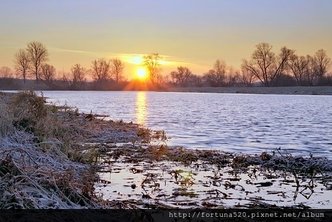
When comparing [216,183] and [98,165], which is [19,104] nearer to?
[98,165]

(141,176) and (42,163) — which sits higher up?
(42,163)

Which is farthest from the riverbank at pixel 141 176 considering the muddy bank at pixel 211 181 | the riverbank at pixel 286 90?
the riverbank at pixel 286 90

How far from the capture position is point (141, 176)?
32.7 feet

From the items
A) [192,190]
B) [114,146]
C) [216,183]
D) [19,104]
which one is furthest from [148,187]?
[19,104]

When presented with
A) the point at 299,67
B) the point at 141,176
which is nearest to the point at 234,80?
the point at 299,67

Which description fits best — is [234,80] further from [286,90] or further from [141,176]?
[141,176]

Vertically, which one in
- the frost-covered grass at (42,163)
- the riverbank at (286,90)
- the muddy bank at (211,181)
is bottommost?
the muddy bank at (211,181)

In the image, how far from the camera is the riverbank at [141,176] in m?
6.83

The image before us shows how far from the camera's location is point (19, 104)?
57.5 ft

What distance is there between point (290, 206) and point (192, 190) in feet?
6.44

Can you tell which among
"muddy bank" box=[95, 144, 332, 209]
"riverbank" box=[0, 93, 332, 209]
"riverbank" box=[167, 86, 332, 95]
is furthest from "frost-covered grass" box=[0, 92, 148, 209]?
"riverbank" box=[167, 86, 332, 95]

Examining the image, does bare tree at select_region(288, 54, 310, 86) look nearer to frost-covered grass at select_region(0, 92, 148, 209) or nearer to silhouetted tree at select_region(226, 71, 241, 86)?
silhouetted tree at select_region(226, 71, 241, 86)

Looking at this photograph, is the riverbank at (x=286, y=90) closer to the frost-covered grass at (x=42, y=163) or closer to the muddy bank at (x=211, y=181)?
the frost-covered grass at (x=42, y=163)

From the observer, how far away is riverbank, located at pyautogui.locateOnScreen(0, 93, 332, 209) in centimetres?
683
